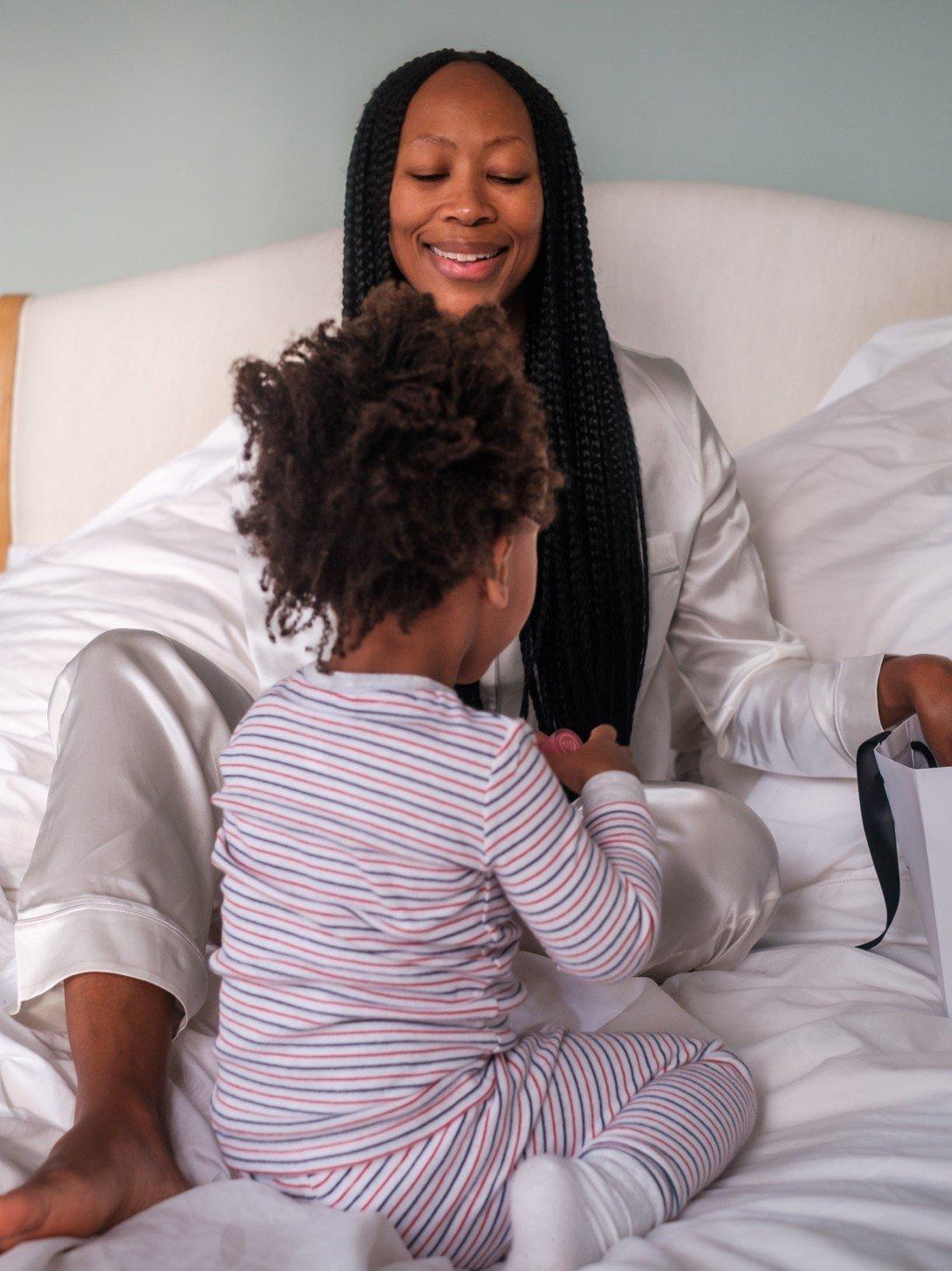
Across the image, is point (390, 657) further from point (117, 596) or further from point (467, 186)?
point (117, 596)

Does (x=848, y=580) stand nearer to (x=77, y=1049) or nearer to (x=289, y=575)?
(x=289, y=575)

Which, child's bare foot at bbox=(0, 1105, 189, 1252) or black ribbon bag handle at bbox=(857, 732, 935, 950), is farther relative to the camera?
black ribbon bag handle at bbox=(857, 732, 935, 950)

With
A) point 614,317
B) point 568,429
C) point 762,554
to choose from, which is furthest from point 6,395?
point 762,554

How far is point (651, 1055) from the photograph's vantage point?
36.7 inches

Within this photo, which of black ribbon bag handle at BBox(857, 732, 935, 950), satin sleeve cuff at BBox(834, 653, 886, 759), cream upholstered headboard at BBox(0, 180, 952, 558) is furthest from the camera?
cream upholstered headboard at BBox(0, 180, 952, 558)

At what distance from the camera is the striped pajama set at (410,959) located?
0.83m

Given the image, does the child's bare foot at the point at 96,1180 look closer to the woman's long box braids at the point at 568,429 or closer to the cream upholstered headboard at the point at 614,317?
the woman's long box braids at the point at 568,429

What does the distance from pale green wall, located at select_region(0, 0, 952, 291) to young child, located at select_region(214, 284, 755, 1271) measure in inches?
50.5

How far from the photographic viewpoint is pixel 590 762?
0.99 metres

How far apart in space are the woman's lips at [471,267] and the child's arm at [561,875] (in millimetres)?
720

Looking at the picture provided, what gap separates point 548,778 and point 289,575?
22cm

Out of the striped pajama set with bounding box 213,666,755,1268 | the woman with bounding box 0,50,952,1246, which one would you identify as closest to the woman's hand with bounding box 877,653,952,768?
the woman with bounding box 0,50,952,1246

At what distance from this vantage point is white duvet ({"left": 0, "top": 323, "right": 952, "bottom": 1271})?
2.47ft

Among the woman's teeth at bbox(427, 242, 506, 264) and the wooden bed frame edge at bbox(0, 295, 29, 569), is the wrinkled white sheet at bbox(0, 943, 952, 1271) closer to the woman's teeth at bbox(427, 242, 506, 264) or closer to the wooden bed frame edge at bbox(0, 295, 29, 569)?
the woman's teeth at bbox(427, 242, 506, 264)
